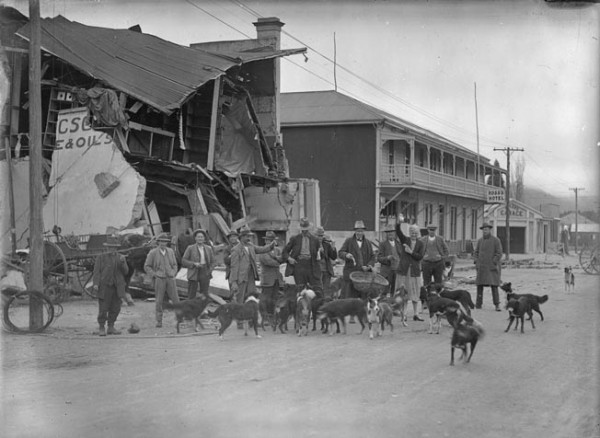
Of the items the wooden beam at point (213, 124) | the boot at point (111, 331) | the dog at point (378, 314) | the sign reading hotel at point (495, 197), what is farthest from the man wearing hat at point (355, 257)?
the sign reading hotel at point (495, 197)

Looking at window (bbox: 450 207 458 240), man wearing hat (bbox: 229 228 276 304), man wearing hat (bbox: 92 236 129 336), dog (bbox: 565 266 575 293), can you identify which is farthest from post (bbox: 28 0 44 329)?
window (bbox: 450 207 458 240)

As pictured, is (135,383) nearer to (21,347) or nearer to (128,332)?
(21,347)

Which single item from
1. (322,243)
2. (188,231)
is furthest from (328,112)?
A: (322,243)

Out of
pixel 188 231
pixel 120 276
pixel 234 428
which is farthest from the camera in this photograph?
pixel 188 231

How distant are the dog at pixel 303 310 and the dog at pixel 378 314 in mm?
981

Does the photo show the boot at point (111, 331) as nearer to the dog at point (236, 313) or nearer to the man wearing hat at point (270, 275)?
the dog at point (236, 313)

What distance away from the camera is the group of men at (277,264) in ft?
40.9

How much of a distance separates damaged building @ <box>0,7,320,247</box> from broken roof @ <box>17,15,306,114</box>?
0.04 meters

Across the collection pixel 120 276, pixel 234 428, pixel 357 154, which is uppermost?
pixel 357 154

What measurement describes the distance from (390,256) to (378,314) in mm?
2742

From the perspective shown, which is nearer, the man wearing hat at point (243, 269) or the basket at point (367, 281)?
the man wearing hat at point (243, 269)

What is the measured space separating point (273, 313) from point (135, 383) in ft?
16.2

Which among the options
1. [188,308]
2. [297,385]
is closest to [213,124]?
[188,308]

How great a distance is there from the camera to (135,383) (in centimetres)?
826
